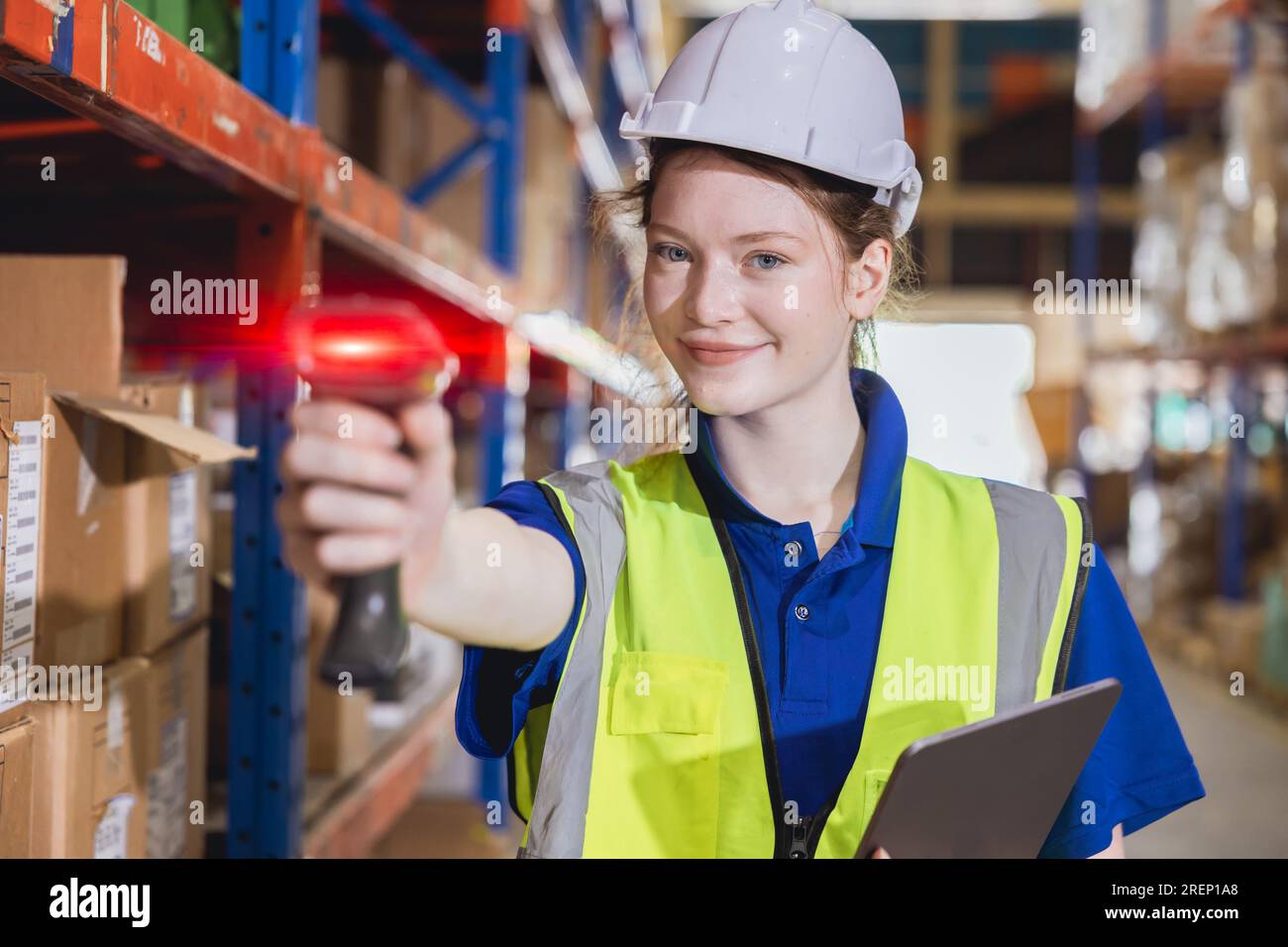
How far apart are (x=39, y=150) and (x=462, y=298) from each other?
52.1 inches

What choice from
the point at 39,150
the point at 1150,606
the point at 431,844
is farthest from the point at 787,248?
the point at 1150,606

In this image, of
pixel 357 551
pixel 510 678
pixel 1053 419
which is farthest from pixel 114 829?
pixel 1053 419

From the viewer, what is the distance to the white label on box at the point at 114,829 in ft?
5.24

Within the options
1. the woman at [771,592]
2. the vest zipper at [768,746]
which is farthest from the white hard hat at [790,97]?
the vest zipper at [768,746]

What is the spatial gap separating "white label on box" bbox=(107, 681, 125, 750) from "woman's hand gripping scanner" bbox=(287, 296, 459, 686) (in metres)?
1.09

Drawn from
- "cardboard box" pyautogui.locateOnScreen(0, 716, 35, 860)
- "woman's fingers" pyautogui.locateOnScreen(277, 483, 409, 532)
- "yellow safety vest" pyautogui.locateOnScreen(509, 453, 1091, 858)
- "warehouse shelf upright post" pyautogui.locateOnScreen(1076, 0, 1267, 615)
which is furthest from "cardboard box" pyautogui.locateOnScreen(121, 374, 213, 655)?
"warehouse shelf upright post" pyautogui.locateOnScreen(1076, 0, 1267, 615)

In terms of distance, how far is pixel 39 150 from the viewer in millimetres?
1634

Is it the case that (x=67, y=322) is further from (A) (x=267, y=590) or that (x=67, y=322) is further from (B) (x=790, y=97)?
(B) (x=790, y=97)

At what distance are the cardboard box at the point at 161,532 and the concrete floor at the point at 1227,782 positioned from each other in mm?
2642

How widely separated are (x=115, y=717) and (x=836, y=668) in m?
1.01

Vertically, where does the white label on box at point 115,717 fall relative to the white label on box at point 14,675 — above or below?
below

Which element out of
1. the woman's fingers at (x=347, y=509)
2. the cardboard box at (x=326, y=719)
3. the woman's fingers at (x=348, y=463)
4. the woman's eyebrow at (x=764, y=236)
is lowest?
the cardboard box at (x=326, y=719)

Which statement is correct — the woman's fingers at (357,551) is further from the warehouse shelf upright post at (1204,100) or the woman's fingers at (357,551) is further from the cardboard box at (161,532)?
the warehouse shelf upright post at (1204,100)

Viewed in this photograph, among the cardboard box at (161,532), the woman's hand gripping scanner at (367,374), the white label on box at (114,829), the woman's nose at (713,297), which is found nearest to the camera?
the woman's hand gripping scanner at (367,374)
